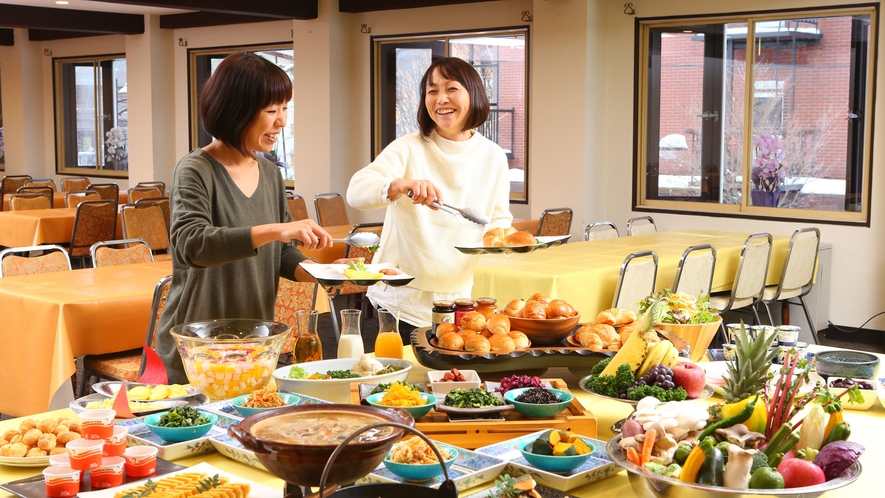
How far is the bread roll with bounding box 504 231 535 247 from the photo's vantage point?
8.21 feet

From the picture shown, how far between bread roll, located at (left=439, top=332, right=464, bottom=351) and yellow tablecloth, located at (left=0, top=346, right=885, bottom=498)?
0.30 feet

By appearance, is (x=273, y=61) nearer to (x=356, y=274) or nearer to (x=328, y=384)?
(x=356, y=274)

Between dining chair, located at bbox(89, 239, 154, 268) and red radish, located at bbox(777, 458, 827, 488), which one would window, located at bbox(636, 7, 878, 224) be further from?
red radish, located at bbox(777, 458, 827, 488)

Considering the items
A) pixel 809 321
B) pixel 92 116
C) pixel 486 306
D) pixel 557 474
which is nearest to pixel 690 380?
pixel 557 474

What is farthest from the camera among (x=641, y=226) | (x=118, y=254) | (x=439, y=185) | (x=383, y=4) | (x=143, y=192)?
(x=383, y=4)

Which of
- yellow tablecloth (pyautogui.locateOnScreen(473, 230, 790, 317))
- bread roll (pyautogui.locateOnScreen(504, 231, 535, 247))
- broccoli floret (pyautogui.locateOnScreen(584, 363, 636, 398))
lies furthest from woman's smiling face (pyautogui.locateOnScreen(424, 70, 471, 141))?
yellow tablecloth (pyautogui.locateOnScreen(473, 230, 790, 317))

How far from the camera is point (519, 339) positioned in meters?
2.19

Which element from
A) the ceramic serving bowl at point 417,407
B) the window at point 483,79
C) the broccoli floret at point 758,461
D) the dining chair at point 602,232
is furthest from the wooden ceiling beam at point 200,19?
the broccoli floret at point 758,461

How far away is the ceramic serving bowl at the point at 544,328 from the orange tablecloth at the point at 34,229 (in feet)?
18.2

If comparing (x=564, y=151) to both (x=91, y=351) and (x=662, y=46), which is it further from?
(x=91, y=351)

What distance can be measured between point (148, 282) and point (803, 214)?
4893 millimetres

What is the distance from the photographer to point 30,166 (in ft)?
44.1

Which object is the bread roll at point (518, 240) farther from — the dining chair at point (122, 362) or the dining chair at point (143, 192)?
the dining chair at point (143, 192)

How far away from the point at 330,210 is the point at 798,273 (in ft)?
13.1
